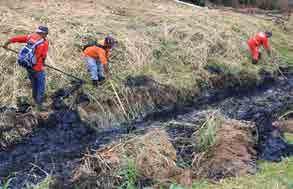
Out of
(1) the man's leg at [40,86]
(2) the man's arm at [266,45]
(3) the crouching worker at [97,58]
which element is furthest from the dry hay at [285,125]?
(1) the man's leg at [40,86]

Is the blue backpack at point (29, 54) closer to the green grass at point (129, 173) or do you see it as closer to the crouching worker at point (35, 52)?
the crouching worker at point (35, 52)

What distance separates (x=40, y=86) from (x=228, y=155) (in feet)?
14.0

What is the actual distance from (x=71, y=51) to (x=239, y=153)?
551 centimetres

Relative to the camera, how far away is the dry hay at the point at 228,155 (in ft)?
32.6

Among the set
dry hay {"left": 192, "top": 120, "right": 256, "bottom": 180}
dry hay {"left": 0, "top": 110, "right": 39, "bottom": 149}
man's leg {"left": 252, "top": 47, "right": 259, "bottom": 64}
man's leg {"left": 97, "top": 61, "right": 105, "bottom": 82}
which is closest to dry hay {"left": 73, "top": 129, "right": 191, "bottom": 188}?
dry hay {"left": 192, "top": 120, "right": 256, "bottom": 180}

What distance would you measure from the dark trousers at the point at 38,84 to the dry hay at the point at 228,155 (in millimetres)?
3764

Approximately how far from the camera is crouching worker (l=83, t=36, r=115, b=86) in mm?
12898

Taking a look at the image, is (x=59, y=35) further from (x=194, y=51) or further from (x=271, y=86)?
(x=271, y=86)

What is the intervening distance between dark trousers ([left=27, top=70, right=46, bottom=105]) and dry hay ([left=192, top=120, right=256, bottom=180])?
3.76 m

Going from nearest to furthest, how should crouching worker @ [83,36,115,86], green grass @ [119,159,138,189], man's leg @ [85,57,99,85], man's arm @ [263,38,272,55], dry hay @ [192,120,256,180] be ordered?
green grass @ [119,159,138,189]
dry hay @ [192,120,256,180]
crouching worker @ [83,36,115,86]
man's leg @ [85,57,99,85]
man's arm @ [263,38,272,55]

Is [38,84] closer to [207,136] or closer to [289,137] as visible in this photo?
[207,136]

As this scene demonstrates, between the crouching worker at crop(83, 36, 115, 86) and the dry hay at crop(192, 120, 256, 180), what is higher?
the crouching worker at crop(83, 36, 115, 86)

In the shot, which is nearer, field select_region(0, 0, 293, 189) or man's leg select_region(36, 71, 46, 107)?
man's leg select_region(36, 71, 46, 107)

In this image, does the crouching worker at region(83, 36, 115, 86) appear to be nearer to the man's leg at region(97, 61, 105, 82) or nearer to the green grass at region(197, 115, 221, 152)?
the man's leg at region(97, 61, 105, 82)
